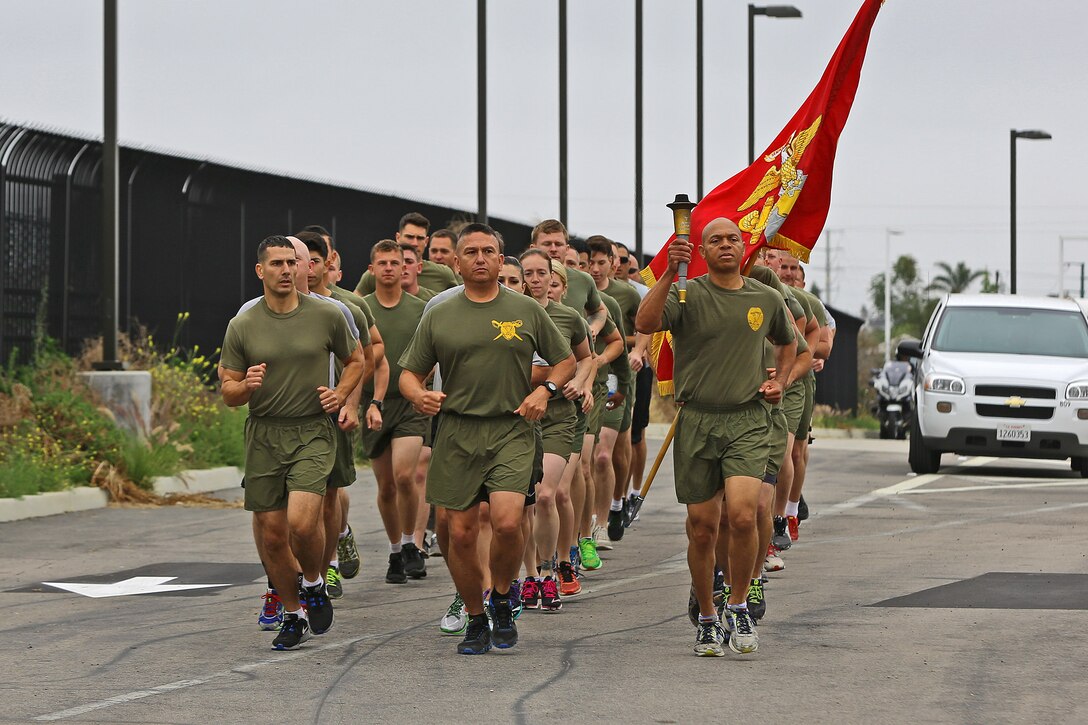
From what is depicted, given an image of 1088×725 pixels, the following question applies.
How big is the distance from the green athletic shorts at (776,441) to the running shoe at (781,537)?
12.4 ft

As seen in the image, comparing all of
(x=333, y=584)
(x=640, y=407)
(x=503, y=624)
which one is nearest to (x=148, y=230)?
(x=640, y=407)

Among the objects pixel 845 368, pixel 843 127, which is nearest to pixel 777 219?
pixel 843 127

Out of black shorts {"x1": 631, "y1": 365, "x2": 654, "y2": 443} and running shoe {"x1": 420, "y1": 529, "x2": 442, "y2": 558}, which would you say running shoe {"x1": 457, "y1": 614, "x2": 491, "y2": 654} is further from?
black shorts {"x1": 631, "y1": 365, "x2": 654, "y2": 443}

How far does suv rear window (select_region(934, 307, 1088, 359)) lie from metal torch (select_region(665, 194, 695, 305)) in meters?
12.7

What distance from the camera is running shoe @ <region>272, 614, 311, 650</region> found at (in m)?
9.14

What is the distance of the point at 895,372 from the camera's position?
3556cm

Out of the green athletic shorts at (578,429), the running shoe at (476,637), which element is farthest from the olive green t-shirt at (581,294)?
the running shoe at (476,637)

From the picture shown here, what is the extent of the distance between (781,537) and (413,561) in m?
2.94

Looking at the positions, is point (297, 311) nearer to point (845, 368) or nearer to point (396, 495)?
point (396, 495)

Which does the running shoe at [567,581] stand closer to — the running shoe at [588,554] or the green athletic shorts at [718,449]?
the running shoe at [588,554]

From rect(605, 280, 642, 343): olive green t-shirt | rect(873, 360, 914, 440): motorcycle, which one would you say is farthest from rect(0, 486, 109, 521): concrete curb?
rect(873, 360, 914, 440): motorcycle

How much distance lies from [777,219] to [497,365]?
3804mm

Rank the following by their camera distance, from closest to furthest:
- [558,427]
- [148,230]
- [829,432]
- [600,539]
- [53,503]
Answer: [558,427], [600,539], [53,503], [148,230], [829,432]

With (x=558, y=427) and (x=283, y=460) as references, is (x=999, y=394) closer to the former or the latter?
(x=558, y=427)
